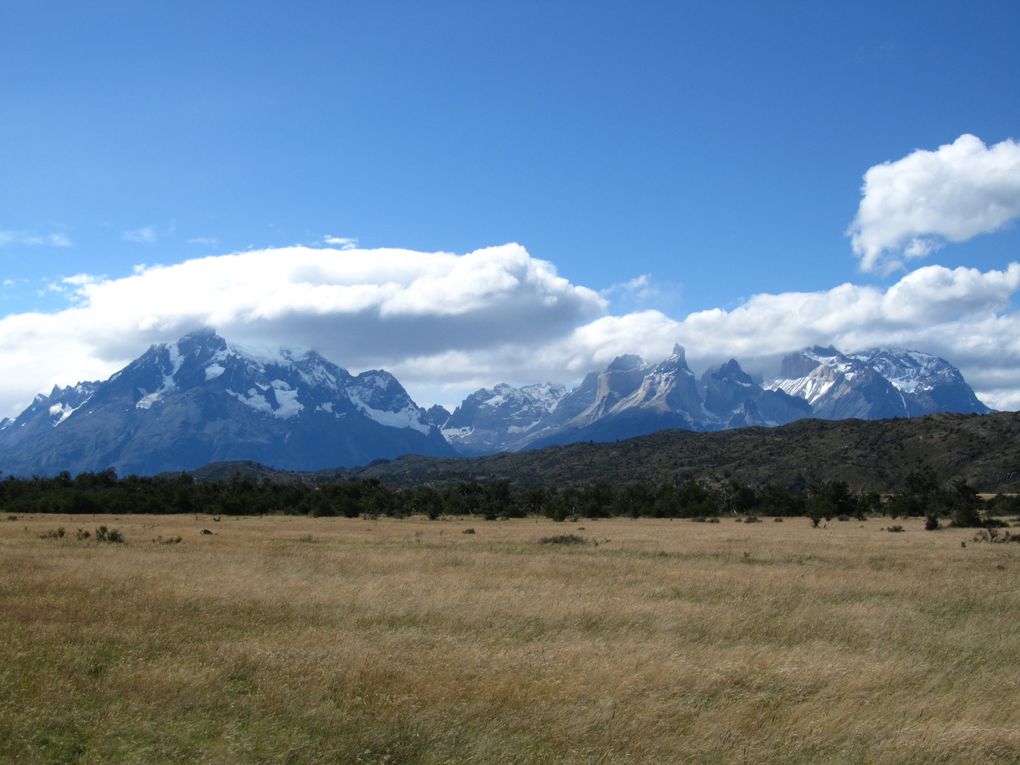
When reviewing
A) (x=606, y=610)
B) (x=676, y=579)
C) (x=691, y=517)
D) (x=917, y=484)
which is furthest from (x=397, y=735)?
(x=917, y=484)

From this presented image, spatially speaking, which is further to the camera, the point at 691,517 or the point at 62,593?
the point at 691,517

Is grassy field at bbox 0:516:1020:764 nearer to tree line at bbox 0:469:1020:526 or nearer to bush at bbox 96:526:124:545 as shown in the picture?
bush at bbox 96:526:124:545

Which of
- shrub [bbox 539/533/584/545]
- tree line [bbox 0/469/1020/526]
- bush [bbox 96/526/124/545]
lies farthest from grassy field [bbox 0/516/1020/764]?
tree line [bbox 0/469/1020/526]

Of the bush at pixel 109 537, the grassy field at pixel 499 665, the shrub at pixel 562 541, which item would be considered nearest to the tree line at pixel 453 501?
the shrub at pixel 562 541

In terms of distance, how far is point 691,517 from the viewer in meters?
84.1

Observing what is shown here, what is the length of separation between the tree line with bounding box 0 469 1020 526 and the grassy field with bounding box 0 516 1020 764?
53631mm

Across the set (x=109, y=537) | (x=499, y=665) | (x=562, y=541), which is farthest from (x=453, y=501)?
(x=499, y=665)

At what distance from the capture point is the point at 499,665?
13.8 m

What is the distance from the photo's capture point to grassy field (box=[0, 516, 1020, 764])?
398 inches

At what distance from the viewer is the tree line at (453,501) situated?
77.1m

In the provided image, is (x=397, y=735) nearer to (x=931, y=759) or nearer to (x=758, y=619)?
(x=931, y=759)

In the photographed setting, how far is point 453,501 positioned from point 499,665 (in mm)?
75061

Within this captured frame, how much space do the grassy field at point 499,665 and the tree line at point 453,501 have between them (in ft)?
176

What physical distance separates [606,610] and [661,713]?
27.8 feet
